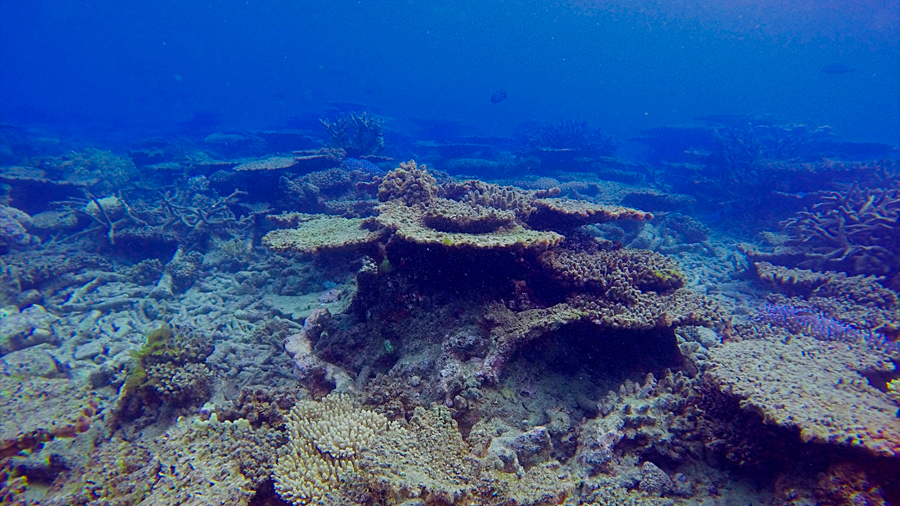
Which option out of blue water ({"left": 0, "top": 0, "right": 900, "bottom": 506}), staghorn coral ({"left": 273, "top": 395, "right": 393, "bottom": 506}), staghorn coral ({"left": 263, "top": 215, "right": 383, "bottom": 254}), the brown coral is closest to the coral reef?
blue water ({"left": 0, "top": 0, "right": 900, "bottom": 506})

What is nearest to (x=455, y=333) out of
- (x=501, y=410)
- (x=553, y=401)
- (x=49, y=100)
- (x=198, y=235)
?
(x=501, y=410)

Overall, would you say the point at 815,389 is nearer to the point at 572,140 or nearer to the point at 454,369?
the point at 454,369

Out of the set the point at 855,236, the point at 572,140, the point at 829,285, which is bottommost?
the point at 829,285

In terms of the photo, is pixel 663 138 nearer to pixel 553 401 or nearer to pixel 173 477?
pixel 553 401

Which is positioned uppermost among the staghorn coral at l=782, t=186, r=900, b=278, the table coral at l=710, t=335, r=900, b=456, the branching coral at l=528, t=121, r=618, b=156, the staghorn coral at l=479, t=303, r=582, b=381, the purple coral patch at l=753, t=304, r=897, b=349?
the branching coral at l=528, t=121, r=618, b=156

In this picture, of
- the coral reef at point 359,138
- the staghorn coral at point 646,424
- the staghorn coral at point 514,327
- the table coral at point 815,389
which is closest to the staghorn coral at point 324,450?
the staghorn coral at point 514,327

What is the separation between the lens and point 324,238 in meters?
4.52

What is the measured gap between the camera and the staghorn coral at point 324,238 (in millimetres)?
4164

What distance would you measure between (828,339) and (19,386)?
36.1 ft

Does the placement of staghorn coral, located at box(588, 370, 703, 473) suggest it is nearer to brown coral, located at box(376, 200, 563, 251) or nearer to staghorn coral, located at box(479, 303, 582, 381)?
staghorn coral, located at box(479, 303, 582, 381)

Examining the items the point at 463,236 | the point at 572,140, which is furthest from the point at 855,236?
the point at 572,140

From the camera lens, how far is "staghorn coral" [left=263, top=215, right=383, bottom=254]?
4.16m

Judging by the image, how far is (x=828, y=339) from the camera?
5488mm

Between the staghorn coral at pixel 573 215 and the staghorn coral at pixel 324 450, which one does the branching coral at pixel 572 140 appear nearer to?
the staghorn coral at pixel 573 215
